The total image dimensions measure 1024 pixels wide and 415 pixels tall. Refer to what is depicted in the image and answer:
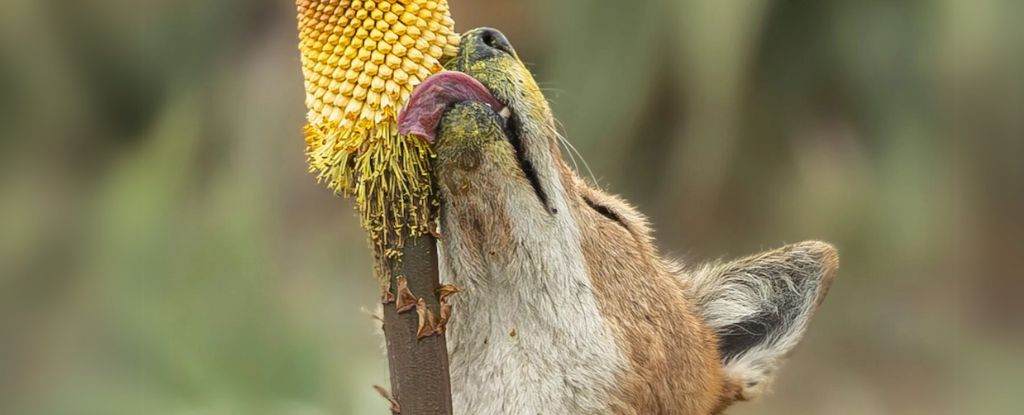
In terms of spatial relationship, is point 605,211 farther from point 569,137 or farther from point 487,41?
point 569,137

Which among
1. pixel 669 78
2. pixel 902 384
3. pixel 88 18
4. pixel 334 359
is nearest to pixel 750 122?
pixel 669 78

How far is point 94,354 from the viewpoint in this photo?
374 centimetres

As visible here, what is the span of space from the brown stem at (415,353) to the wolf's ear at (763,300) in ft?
3.45

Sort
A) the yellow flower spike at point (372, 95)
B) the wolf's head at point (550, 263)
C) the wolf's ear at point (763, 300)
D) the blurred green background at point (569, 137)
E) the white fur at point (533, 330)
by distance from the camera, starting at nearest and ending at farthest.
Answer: the yellow flower spike at point (372, 95)
the wolf's head at point (550, 263)
the white fur at point (533, 330)
the wolf's ear at point (763, 300)
the blurred green background at point (569, 137)

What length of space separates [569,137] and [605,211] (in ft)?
6.68

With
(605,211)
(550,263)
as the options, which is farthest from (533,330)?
(605,211)

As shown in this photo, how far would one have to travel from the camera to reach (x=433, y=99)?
1411mm

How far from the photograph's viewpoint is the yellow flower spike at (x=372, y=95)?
1350mm

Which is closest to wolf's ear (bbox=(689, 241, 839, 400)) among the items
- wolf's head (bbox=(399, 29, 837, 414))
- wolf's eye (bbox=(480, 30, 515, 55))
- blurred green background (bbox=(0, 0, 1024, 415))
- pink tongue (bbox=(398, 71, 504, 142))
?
wolf's head (bbox=(399, 29, 837, 414))

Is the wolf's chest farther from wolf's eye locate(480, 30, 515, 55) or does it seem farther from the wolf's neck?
wolf's eye locate(480, 30, 515, 55)

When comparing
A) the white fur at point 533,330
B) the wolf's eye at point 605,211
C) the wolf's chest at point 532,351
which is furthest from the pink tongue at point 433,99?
the wolf's eye at point 605,211

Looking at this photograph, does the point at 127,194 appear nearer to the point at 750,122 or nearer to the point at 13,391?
the point at 13,391

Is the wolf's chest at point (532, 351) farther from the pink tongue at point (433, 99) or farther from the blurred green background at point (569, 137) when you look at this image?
the blurred green background at point (569, 137)

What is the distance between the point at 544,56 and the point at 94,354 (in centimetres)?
176
